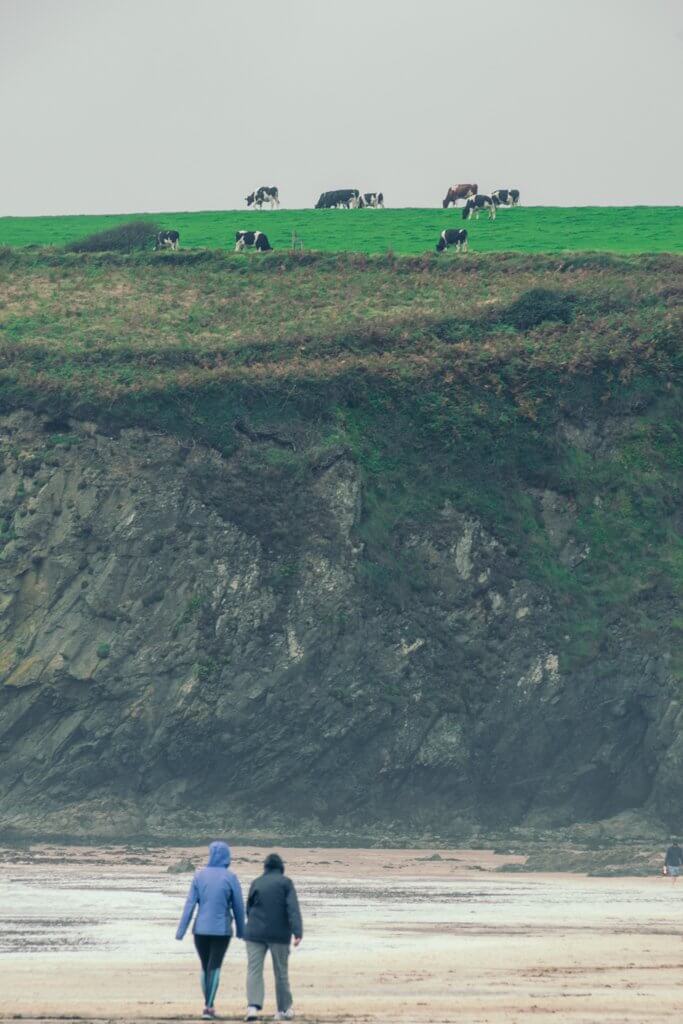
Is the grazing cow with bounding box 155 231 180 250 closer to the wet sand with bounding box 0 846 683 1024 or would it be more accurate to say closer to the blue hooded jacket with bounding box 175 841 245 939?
the wet sand with bounding box 0 846 683 1024

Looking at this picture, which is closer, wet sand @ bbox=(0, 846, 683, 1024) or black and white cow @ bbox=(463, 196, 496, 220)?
wet sand @ bbox=(0, 846, 683, 1024)

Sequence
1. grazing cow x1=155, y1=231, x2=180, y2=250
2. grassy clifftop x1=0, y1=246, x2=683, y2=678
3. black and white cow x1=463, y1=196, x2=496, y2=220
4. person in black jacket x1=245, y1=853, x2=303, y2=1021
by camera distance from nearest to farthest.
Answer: person in black jacket x1=245, y1=853, x2=303, y2=1021 → grassy clifftop x1=0, y1=246, x2=683, y2=678 → grazing cow x1=155, y1=231, x2=180, y2=250 → black and white cow x1=463, y1=196, x2=496, y2=220

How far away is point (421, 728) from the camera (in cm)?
5403

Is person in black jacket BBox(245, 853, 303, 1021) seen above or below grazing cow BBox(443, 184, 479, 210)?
below

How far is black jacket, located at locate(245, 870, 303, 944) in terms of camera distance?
1713 centimetres

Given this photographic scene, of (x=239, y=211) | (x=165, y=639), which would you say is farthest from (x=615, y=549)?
(x=239, y=211)

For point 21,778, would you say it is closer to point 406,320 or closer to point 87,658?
point 87,658

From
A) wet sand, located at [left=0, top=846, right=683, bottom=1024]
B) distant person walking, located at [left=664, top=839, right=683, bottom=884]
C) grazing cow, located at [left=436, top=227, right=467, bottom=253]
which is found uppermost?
grazing cow, located at [left=436, top=227, right=467, bottom=253]

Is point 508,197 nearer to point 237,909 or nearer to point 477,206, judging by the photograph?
point 477,206

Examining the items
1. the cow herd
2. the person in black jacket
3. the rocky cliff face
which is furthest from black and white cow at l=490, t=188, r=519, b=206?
the person in black jacket

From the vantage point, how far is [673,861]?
39375mm

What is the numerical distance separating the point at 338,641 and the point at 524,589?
273 inches

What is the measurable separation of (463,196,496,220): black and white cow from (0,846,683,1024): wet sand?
54.0 metres

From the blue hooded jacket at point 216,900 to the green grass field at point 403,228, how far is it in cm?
6195
